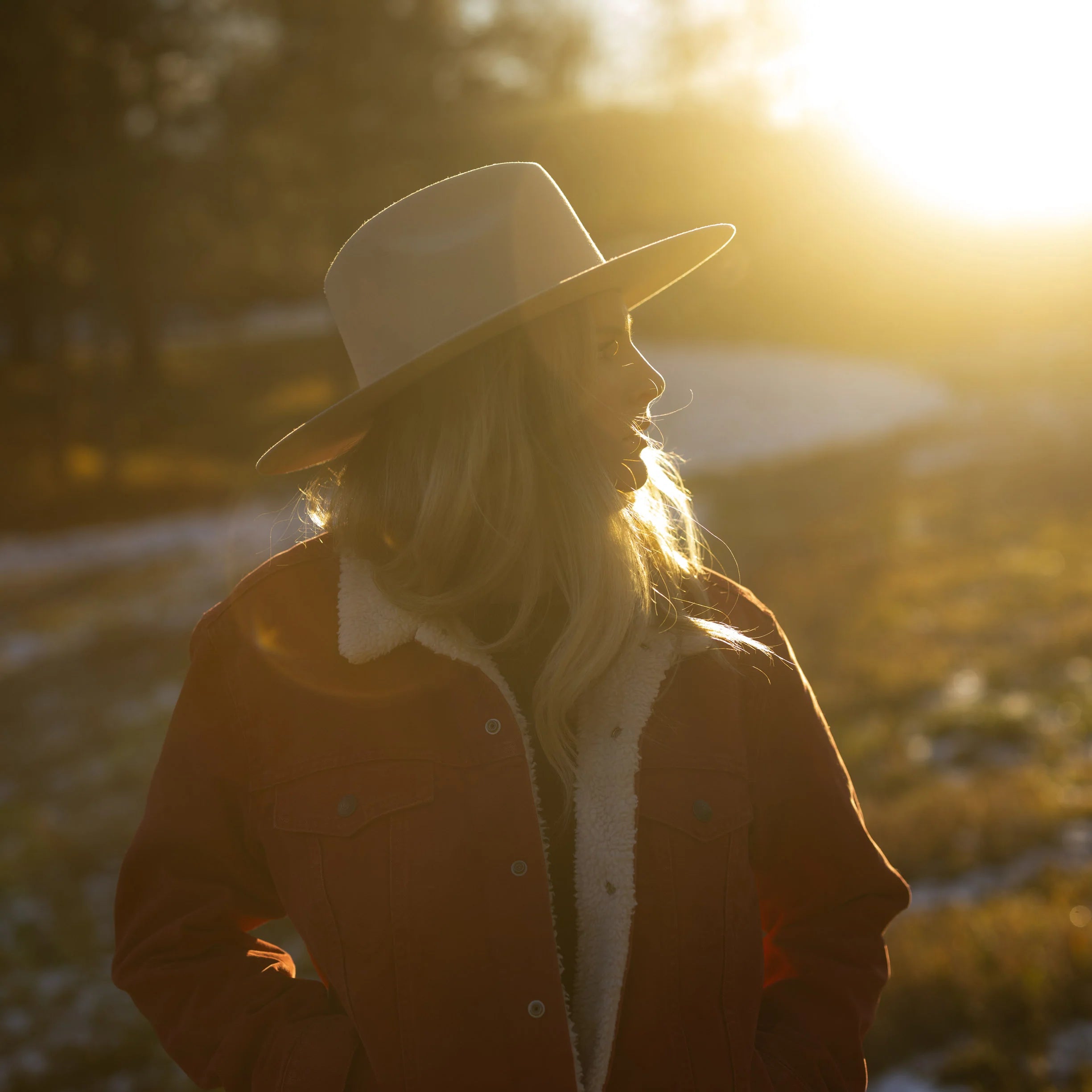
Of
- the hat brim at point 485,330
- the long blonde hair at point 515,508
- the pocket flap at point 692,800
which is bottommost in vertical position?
the pocket flap at point 692,800

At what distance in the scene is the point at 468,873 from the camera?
67.4 inches

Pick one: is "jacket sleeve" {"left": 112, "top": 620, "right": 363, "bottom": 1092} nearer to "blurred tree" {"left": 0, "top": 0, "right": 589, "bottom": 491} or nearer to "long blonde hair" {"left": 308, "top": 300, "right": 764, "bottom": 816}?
"long blonde hair" {"left": 308, "top": 300, "right": 764, "bottom": 816}

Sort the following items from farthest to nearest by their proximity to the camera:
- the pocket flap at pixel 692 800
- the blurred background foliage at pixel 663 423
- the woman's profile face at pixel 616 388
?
the blurred background foliage at pixel 663 423 < the woman's profile face at pixel 616 388 < the pocket flap at pixel 692 800

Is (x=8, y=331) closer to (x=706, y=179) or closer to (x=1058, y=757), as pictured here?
(x=706, y=179)

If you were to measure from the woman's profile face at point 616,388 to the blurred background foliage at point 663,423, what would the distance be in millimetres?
2819

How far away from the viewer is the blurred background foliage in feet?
16.7

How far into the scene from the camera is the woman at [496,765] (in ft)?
5.57

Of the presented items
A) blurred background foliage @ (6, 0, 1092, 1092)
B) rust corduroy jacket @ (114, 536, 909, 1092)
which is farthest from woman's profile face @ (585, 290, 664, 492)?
blurred background foliage @ (6, 0, 1092, 1092)

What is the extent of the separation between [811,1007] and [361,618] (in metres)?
1.11

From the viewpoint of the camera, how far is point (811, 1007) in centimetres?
191

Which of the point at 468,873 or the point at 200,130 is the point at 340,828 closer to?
the point at 468,873

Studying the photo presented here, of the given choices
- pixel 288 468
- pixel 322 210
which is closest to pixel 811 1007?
pixel 288 468

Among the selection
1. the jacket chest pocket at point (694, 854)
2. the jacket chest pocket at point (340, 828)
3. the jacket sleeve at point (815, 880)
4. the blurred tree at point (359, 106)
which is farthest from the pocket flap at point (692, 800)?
the blurred tree at point (359, 106)

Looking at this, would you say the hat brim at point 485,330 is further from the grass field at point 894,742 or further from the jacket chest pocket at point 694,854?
the grass field at point 894,742
